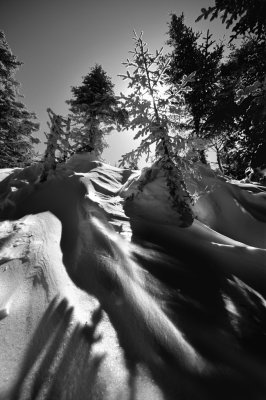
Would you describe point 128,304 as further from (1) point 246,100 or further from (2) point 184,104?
(2) point 184,104

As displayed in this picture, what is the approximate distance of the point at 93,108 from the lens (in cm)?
1830

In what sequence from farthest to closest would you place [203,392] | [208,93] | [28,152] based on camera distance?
[28,152] → [208,93] → [203,392]

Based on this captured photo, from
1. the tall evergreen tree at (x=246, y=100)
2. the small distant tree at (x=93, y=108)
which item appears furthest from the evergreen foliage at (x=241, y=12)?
the small distant tree at (x=93, y=108)

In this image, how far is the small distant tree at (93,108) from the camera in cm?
1839

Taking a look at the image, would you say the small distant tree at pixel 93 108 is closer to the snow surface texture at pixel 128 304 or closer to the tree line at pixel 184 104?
the tree line at pixel 184 104

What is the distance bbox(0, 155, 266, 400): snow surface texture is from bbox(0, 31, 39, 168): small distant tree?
10.2 meters

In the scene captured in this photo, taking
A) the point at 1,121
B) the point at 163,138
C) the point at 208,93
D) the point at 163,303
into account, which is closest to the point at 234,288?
the point at 163,303

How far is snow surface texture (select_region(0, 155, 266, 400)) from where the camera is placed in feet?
10.3

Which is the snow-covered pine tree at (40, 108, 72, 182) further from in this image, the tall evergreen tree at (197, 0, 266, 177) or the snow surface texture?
the tall evergreen tree at (197, 0, 266, 177)

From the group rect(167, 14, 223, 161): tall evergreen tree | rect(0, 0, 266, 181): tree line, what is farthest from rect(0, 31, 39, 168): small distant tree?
rect(167, 14, 223, 161): tall evergreen tree

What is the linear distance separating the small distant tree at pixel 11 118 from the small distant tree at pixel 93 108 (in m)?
3.59

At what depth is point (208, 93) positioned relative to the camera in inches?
615

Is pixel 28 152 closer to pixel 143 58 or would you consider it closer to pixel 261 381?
pixel 143 58

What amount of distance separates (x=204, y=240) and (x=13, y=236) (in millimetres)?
5563
